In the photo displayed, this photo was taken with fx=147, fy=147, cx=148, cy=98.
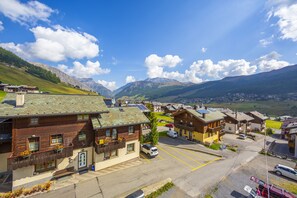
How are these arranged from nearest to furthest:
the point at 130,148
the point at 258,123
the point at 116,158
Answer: the point at 116,158, the point at 130,148, the point at 258,123

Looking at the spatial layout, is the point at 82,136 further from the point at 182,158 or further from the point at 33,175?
the point at 182,158

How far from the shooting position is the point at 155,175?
880 inches

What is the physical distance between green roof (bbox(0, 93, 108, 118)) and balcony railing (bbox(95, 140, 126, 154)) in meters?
5.37

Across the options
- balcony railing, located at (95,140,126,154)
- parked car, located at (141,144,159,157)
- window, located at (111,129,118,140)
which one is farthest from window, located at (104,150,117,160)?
parked car, located at (141,144,159,157)

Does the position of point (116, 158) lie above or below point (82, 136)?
below

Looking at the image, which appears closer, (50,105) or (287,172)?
(50,105)

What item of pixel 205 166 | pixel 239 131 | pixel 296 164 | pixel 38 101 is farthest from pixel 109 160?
pixel 239 131

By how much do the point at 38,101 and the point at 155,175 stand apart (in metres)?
20.1

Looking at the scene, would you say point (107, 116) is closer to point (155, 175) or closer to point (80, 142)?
point (80, 142)

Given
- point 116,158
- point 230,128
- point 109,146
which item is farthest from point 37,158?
point 230,128

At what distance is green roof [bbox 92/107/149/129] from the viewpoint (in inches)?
912

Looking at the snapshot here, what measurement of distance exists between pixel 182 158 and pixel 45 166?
2283 cm

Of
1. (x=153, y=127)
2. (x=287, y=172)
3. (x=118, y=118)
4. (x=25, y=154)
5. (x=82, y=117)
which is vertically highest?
(x=82, y=117)

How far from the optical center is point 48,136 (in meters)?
19.6
